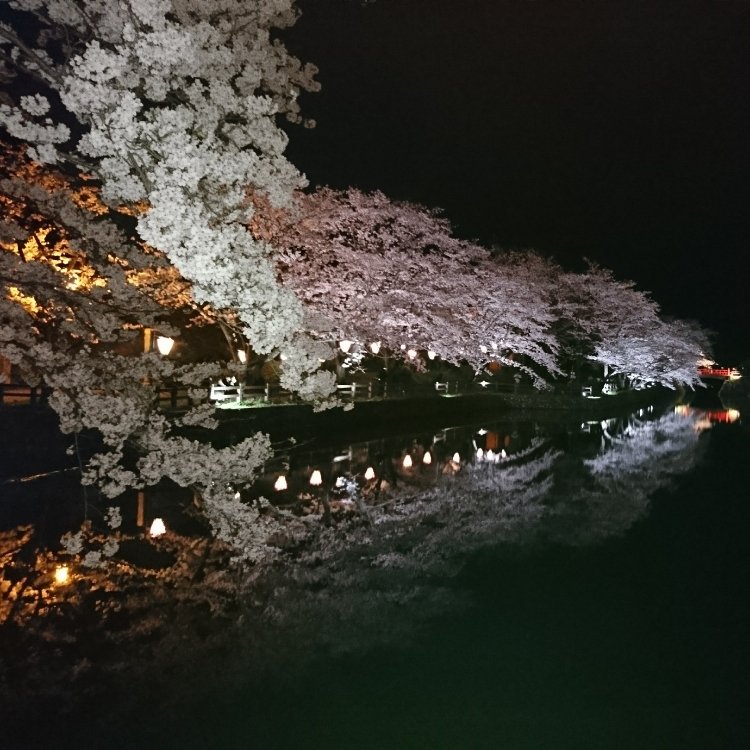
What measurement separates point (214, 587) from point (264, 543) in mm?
1955

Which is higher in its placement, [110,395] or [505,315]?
[505,315]

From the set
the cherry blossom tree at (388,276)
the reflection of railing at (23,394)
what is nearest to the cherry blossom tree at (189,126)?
the reflection of railing at (23,394)

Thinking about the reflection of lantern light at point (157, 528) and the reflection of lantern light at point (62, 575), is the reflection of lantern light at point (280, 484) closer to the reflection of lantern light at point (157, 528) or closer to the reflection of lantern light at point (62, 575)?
the reflection of lantern light at point (157, 528)

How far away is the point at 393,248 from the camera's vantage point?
85.9 feet

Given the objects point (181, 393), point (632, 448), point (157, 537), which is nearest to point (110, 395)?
point (157, 537)

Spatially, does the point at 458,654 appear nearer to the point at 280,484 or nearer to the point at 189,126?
the point at 189,126

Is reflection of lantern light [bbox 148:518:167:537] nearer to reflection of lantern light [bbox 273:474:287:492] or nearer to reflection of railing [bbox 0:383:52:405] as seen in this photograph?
reflection of lantern light [bbox 273:474:287:492]

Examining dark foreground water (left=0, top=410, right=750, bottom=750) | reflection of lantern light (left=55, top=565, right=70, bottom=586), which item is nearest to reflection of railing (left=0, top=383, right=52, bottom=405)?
reflection of lantern light (left=55, top=565, right=70, bottom=586)

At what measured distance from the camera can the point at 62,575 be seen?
831 centimetres

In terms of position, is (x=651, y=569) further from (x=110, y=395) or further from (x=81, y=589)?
(x=110, y=395)

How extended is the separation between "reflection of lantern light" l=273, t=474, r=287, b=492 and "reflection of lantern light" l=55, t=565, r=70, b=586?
5.50 metres

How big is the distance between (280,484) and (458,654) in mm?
8487

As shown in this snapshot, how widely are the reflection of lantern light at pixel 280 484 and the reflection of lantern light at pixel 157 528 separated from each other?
10.3 ft

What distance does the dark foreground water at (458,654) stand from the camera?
5039mm
